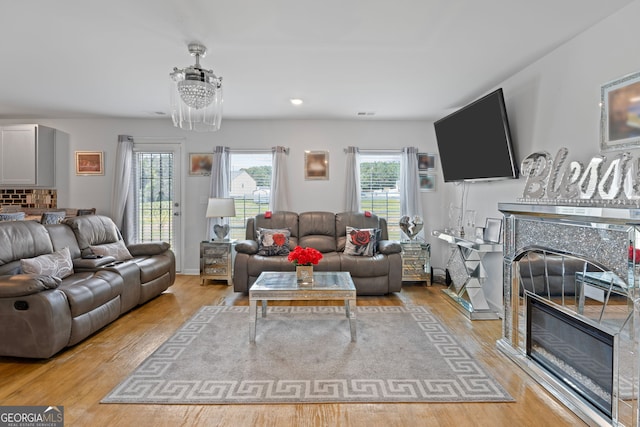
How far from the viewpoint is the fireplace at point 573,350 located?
192cm

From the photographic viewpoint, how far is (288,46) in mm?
2783

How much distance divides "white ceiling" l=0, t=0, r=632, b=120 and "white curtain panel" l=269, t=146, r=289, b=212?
3.44ft

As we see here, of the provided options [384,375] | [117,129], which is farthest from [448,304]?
[117,129]

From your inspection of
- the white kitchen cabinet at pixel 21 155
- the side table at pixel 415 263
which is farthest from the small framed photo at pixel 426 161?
the white kitchen cabinet at pixel 21 155

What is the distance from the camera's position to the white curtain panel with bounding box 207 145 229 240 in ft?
17.2

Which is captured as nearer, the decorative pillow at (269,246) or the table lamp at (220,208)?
the decorative pillow at (269,246)

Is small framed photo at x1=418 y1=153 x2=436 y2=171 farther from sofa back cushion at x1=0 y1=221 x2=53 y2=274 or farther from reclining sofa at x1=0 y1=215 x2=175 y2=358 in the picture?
sofa back cushion at x1=0 y1=221 x2=53 y2=274

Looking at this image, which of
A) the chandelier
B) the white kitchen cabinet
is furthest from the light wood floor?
the white kitchen cabinet

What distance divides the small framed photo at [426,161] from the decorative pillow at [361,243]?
62.3 inches

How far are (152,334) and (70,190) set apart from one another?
3.62 metres

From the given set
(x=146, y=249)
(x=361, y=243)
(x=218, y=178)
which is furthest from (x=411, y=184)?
(x=146, y=249)

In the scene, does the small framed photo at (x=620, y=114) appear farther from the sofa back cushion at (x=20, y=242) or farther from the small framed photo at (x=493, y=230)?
the sofa back cushion at (x=20, y=242)

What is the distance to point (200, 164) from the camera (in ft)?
17.6

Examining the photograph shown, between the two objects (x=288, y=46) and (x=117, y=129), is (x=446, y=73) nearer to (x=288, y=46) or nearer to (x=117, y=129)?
(x=288, y=46)
